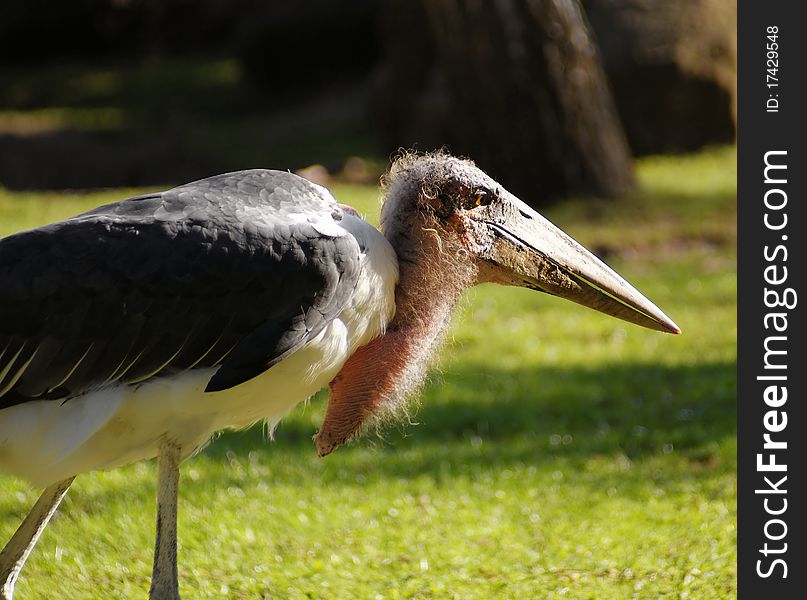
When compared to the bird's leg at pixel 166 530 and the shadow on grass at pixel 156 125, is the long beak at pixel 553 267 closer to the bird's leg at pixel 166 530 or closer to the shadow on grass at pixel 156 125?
the bird's leg at pixel 166 530

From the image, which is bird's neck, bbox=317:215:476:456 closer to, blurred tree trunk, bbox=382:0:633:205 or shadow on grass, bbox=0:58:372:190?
blurred tree trunk, bbox=382:0:633:205

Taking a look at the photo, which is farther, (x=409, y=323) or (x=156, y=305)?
(x=409, y=323)

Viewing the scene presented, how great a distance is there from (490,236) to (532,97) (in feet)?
20.5

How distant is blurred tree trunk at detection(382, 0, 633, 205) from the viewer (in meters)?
9.48

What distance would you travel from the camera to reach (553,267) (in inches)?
140

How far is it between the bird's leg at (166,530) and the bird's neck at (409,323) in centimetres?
60

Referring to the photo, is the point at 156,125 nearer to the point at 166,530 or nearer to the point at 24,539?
the point at 24,539

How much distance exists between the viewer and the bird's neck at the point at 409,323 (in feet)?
11.3

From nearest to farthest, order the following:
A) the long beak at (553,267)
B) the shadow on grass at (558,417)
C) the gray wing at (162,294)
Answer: the gray wing at (162,294), the long beak at (553,267), the shadow on grass at (558,417)

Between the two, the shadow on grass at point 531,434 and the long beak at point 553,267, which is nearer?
the long beak at point 553,267

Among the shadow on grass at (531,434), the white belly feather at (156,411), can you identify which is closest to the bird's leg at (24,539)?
the white belly feather at (156,411)

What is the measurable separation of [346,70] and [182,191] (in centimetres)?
1364

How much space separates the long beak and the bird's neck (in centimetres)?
13

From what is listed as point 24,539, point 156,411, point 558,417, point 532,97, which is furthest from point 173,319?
point 532,97
